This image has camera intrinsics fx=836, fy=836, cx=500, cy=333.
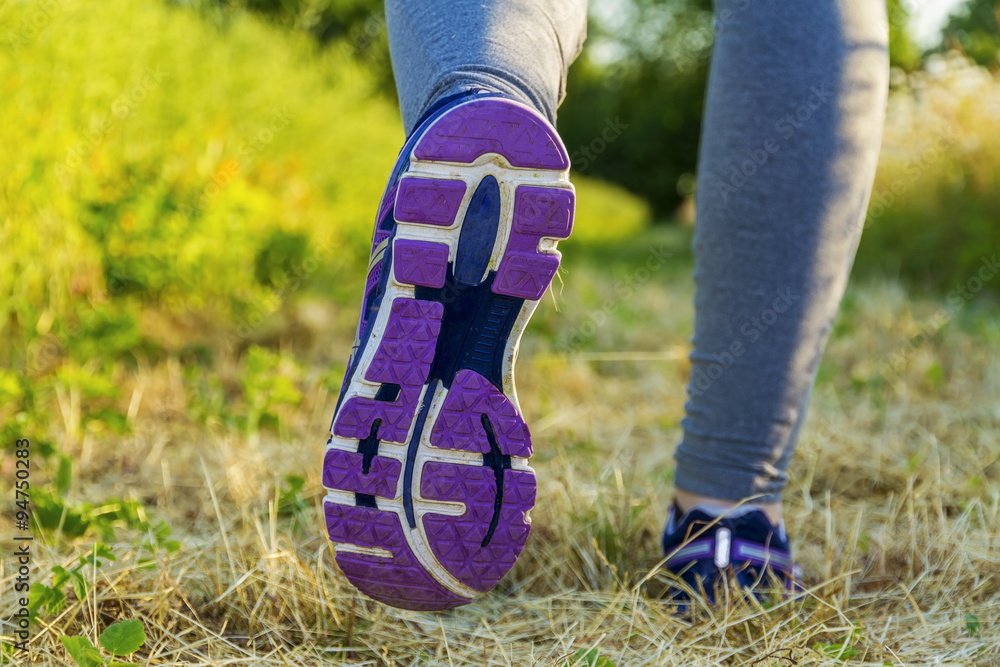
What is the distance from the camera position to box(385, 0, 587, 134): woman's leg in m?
0.85

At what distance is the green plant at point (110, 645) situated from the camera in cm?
78

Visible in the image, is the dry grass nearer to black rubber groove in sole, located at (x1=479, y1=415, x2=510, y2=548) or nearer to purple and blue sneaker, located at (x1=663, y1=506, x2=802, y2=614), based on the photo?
purple and blue sneaker, located at (x1=663, y1=506, x2=802, y2=614)

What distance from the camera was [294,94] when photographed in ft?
10.8

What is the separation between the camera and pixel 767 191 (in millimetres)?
996

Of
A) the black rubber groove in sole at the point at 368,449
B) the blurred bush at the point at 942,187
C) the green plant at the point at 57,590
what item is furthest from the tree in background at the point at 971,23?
the green plant at the point at 57,590

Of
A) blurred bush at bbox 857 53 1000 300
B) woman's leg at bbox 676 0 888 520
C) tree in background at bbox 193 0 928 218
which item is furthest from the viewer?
tree in background at bbox 193 0 928 218

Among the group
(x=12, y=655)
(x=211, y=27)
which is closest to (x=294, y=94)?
(x=211, y=27)

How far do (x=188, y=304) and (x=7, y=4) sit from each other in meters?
0.98

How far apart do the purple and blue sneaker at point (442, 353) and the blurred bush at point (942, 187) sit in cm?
356

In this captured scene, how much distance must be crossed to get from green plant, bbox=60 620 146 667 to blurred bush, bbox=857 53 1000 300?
12.6ft

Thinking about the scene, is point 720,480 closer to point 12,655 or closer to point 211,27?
point 12,655

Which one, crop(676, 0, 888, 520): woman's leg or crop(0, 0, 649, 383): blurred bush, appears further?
crop(0, 0, 649, 383): blurred bush

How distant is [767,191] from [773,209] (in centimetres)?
2

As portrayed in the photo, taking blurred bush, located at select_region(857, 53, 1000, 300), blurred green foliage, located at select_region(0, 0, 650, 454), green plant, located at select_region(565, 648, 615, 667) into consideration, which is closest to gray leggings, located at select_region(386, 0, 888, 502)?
green plant, located at select_region(565, 648, 615, 667)
